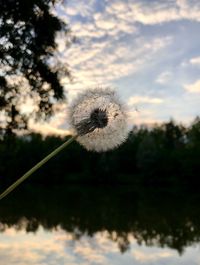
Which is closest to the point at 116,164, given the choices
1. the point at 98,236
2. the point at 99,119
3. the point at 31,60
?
the point at 98,236

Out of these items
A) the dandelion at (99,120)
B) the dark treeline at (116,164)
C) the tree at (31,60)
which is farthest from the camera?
the dark treeline at (116,164)

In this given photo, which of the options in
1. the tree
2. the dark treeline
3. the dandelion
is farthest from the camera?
the dark treeline

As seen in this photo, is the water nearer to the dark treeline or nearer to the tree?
the tree

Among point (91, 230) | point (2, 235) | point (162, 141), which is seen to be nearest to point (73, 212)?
point (91, 230)

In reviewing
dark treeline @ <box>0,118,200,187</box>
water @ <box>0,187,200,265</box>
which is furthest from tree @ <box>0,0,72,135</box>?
dark treeline @ <box>0,118,200,187</box>

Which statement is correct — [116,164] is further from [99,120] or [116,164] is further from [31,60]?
[99,120]

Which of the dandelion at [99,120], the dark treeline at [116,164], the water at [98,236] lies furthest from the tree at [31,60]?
the dark treeline at [116,164]

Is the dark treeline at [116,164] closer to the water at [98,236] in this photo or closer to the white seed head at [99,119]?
the water at [98,236]
